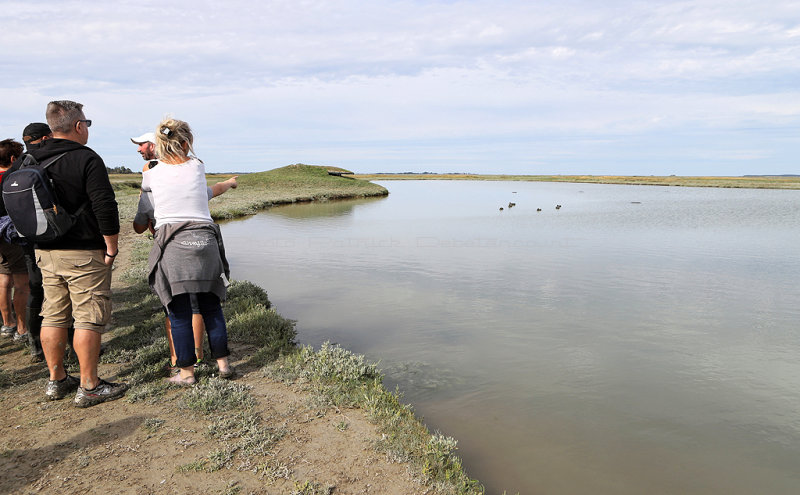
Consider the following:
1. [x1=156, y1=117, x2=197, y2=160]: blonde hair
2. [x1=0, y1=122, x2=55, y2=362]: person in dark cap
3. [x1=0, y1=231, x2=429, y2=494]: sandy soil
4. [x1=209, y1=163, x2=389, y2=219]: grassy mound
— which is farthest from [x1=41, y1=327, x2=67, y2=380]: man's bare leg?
[x1=209, y1=163, x2=389, y2=219]: grassy mound

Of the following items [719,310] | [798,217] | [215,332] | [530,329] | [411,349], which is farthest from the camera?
[798,217]

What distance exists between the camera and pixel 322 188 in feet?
206

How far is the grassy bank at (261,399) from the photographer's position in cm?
436

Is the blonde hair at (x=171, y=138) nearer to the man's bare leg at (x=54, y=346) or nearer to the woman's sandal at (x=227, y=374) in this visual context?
the man's bare leg at (x=54, y=346)

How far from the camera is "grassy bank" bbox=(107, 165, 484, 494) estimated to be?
14.3 ft

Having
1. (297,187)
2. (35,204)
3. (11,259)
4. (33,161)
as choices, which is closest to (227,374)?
→ (35,204)

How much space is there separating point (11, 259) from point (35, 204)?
2.93 meters

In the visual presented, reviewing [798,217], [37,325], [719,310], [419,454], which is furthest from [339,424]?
[798,217]

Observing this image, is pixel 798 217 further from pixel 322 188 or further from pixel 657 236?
pixel 322 188

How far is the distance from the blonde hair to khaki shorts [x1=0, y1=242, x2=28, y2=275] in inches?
141

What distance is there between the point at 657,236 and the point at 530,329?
17.0m

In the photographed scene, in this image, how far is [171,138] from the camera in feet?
16.6

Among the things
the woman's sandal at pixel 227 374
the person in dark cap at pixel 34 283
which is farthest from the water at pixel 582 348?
the person in dark cap at pixel 34 283

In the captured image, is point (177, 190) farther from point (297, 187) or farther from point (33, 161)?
point (297, 187)
